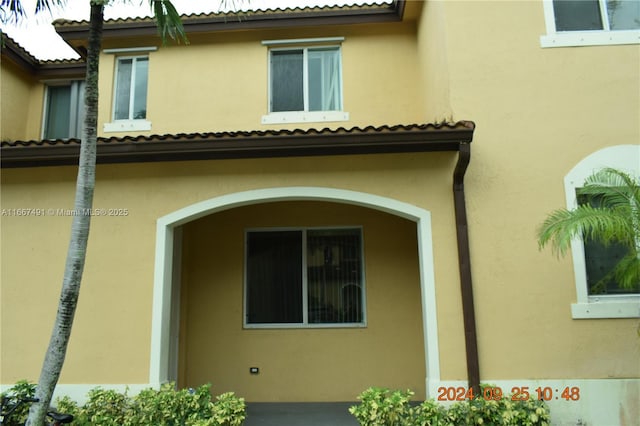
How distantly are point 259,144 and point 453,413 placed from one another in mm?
4159

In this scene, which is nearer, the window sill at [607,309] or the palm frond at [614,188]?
the palm frond at [614,188]

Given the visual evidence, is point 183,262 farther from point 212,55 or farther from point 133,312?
point 212,55

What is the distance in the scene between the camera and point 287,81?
28.1 feet

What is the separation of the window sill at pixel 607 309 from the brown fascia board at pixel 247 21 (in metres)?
5.80

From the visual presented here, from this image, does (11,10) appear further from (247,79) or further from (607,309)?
(607,309)

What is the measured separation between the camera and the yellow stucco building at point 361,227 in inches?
229

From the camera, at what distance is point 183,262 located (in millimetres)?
8133

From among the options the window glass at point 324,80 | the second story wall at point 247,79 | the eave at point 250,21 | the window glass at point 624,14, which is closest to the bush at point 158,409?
the second story wall at point 247,79

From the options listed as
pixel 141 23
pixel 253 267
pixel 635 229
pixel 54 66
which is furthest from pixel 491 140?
pixel 54 66

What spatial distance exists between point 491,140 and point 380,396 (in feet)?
12.2

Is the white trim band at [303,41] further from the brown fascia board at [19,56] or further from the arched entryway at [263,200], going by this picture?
the brown fascia board at [19,56]

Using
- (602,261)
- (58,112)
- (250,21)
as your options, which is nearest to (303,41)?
(250,21)

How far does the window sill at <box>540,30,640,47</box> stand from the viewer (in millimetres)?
6250

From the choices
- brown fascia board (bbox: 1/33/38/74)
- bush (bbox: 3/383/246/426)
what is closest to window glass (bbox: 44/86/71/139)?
brown fascia board (bbox: 1/33/38/74)
